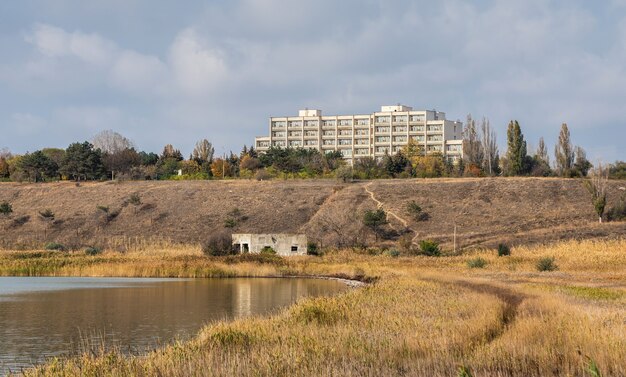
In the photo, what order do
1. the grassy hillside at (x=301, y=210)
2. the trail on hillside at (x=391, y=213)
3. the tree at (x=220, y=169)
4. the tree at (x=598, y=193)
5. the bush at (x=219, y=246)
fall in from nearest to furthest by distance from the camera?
the bush at (x=219, y=246) < the tree at (x=598, y=193) < the grassy hillside at (x=301, y=210) < the trail on hillside at (x=391, y=213) < the tree at (x=220, y=169)

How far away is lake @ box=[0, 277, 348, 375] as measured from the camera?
2812 centimetres

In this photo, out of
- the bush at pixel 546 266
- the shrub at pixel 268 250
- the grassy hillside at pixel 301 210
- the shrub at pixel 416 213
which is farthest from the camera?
the shrub at pixel 416 213

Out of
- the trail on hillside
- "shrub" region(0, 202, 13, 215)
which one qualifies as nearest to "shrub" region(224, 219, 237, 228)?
the trail on hillside

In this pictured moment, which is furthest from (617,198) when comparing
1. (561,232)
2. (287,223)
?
(287,223)

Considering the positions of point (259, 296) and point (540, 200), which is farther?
point (540, 200)

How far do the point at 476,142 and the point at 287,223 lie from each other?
6587 centimetres

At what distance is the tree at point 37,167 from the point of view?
151538 millimetres

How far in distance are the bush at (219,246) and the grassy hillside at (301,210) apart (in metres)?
17.0

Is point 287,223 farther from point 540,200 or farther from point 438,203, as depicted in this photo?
point 540,200

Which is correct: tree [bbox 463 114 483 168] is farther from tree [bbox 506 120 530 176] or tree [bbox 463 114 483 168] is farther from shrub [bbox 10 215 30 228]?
shrub [bbox 10 215 30 228]

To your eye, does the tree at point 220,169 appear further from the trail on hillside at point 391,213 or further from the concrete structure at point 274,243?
the concrete structure at point 274,243

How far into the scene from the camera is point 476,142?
167 meters

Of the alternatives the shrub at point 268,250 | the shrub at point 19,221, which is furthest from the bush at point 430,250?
the shrub at point 19,221

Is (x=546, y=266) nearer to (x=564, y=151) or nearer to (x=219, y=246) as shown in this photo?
(x=219, y=246)
